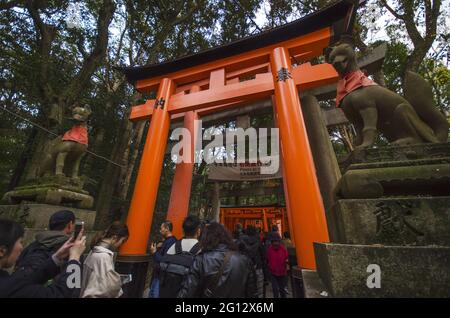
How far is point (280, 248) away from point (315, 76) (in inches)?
142

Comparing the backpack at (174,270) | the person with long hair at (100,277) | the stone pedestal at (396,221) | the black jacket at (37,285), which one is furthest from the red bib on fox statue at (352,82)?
the black jacket at (37,285)

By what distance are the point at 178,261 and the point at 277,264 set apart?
2.94 m

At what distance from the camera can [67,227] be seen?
7.70 feet

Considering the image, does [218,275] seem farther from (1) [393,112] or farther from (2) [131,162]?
(2) [131,162]

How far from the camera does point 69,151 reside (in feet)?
14.9

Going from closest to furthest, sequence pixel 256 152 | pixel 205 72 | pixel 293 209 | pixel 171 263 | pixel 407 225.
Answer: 1. pixel 407 225
2. pixel 171 263
3. pixel 293 209
4. pixel 205 72
5. pixel 256 152

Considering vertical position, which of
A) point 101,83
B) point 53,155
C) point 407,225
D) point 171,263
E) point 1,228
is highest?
point 101,83

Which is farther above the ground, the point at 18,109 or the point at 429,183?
the point at 18,109

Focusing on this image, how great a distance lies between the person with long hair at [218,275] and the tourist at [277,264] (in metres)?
3.06

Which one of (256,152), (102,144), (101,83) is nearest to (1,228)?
(256,152)

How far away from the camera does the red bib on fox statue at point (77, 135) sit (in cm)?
457

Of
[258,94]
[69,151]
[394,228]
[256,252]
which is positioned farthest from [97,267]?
[258,94]

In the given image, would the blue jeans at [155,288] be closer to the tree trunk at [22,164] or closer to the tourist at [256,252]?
the tourist at [256,252]

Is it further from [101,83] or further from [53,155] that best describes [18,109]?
[53,155]
